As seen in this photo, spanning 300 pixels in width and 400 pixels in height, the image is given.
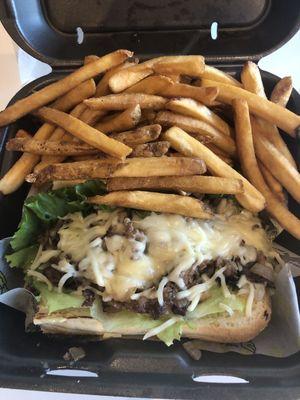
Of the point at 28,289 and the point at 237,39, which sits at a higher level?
the point at 237,39

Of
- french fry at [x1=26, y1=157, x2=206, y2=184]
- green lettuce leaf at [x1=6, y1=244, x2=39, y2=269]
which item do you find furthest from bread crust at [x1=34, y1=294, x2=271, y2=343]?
french fry at [x1=26, y1=157, x2=206, y2=184]

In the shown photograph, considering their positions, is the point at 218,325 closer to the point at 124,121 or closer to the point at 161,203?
the point at 161,203

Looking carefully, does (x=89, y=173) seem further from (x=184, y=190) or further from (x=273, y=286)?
(x=273, y=286)

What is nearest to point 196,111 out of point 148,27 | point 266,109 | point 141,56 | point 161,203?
point 266,109

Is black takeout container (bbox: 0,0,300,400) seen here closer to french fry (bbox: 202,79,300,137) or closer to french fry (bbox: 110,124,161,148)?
french fry (bbox: 202,79,300,137)

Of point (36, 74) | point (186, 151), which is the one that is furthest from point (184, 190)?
point (36, 74)
